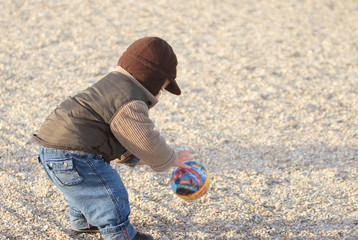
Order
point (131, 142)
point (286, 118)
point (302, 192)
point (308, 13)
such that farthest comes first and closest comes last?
point (308, 13), point (286, 118), point (302, 192), point (131, 142)

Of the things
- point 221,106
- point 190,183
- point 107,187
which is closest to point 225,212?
point 190,183

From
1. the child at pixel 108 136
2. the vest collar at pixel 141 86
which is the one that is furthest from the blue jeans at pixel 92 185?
the vest collar at pixel 141 86

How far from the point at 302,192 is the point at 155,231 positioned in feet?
4.38

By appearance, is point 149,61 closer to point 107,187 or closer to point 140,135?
point 140,135

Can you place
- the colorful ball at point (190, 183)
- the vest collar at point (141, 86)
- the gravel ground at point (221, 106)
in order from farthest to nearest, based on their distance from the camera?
the gravel ground at point (221, 106)
the colorful ball at point (190, 183)
the vest collar at point (141, 86)

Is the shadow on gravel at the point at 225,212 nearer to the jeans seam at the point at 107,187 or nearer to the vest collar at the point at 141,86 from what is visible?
the jeans seam at the point at 107,187

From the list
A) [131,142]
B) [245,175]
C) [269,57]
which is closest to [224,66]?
[269,57]

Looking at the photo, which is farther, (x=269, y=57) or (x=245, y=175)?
(x=269, y=57)

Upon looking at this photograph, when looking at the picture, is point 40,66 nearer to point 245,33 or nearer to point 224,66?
point 224,66

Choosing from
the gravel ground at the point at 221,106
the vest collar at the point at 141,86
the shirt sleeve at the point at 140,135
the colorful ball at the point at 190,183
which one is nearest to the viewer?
the shirt sleeve at the point at 140,135

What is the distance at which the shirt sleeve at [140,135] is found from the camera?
2.64 meters

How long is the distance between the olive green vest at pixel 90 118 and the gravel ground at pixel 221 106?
0.86 meters

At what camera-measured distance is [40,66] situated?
6062mm

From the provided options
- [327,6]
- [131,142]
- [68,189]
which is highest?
[131,142]
